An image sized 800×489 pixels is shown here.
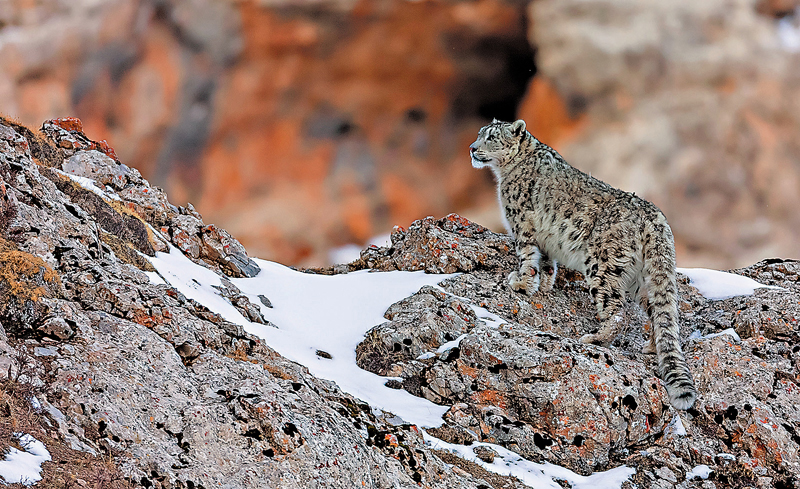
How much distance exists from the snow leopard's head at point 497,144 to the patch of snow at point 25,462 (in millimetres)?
12182

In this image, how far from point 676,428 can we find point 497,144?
26.2 ft

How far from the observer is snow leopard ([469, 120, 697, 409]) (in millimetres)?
12156

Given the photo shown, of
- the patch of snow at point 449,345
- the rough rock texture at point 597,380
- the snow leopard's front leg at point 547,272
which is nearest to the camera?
the rough rock texture at point 597,380

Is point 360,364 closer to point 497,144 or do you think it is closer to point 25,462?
point 25,462

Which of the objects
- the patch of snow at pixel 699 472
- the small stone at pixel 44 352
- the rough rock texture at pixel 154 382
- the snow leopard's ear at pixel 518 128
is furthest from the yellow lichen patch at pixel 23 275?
the snow leopard's ear at pixel 518 128

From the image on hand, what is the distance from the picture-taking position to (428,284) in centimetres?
1384

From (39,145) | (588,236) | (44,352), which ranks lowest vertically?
(44,352)

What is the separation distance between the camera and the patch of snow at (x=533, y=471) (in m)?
9.20

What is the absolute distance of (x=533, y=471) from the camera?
936 centimetres

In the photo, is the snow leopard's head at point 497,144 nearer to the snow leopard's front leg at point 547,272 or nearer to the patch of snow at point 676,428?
the snow leopard's front leg at point 547,272

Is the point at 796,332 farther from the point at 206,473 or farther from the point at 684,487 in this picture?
the point at 206,473

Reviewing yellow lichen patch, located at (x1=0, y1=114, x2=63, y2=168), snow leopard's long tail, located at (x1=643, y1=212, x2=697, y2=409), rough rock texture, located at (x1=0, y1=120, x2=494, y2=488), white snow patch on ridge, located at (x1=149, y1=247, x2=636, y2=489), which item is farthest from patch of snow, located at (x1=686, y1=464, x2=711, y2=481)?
yellow lichen patch, located at (x1=0, y1=114, x2=63, y2=168)

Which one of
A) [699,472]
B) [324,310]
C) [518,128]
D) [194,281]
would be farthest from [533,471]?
[518,128]

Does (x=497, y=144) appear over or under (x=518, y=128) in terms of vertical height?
under
